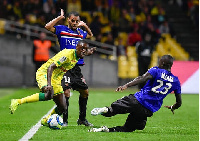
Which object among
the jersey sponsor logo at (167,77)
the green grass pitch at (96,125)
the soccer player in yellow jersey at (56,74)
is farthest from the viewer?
the soccer player in yellow jersey at (56,74)

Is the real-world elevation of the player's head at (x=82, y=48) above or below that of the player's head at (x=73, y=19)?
below

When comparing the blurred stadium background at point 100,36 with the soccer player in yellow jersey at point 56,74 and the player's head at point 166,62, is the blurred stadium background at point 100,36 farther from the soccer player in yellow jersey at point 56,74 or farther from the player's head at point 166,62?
the player's head at point 166,62

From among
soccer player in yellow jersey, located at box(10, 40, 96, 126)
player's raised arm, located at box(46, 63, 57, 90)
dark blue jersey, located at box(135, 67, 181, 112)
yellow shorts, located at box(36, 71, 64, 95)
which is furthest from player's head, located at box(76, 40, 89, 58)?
dark blue jersey, located at box(135, 67, 181, 112)

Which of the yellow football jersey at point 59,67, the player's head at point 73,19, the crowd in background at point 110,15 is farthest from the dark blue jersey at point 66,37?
the crowd in background at point 110,15

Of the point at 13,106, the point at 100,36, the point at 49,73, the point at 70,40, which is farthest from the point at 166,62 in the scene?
the point at 100,36

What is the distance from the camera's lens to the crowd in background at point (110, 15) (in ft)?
85.1

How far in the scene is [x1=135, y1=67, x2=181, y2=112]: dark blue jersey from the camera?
906 cm

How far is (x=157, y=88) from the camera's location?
910cm

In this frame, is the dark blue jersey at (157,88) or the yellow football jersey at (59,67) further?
the yellow football jersey at (59,67)

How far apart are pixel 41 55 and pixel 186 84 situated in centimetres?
596

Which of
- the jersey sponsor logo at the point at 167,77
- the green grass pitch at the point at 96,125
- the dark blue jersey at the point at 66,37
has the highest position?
the dark blue jersey at the point at 66,37

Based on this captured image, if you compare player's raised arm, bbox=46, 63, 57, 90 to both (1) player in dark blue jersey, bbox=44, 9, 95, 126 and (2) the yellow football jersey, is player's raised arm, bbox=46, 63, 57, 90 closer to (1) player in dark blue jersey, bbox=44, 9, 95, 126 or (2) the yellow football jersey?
(2) the yellow football jersey

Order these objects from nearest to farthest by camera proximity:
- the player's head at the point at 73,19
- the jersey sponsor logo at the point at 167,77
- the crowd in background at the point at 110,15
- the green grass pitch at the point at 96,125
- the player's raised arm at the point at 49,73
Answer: the green grass pitch at the point at 96,125
the jersey sponsor logo at the point at 167,77
the player's raised arm at the point at 49,73
the player's head at the point at 73,19
the crowd in background at the point at 110,15

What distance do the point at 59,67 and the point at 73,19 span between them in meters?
1.37
